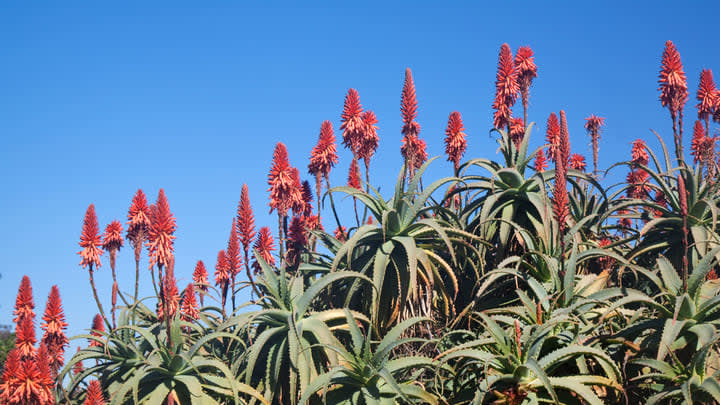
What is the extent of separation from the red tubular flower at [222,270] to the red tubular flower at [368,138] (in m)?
2.65

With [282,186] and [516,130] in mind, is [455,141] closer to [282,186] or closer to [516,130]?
[516,130]

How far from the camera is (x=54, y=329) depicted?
10.5 meters

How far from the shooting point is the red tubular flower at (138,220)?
415 inches

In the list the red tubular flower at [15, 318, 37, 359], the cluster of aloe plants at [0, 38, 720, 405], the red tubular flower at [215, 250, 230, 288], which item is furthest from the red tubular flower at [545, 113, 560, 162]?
the red tubular flower at [15, 318, 37, 359]

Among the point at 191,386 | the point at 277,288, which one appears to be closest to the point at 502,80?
the point at 277,288

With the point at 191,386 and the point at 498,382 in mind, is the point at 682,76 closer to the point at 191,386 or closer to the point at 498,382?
the point at 498,382

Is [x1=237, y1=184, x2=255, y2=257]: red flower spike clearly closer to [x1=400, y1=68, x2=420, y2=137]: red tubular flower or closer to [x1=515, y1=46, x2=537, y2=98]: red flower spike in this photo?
[x1=400, y1=68, x2=420, y2=137]: red tubular flower

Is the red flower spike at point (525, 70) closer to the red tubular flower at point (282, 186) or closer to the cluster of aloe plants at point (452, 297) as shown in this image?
the cluster of aloe plants at point (452, 297)

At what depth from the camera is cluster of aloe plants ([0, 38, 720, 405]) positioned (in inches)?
292

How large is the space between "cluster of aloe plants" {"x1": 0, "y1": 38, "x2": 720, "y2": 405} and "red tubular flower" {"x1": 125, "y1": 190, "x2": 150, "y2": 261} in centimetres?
2

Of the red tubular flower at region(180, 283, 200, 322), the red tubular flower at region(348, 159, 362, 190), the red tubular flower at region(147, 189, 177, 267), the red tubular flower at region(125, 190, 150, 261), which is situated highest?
the red tubular flower at region(348, 159, 362, 190)

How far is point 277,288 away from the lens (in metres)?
9.15

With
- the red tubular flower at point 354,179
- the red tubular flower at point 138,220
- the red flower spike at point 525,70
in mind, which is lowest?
the red tubular flower at point 138,220

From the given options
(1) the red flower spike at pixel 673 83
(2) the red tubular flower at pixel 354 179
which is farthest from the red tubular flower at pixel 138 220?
(1) the red flower spike at pixel 673 83
